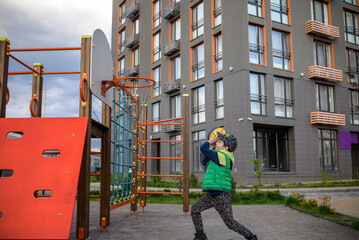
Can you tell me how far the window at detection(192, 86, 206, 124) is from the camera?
2372cm

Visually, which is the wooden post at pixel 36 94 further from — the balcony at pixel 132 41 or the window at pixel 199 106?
the balcony at pixel 132 41

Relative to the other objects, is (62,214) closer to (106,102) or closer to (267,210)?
(106,102)

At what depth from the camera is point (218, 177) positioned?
4.88m

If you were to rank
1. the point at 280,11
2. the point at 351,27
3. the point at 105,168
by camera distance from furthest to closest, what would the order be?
the point at 351,27, the point at 280,11, the point at 105,168

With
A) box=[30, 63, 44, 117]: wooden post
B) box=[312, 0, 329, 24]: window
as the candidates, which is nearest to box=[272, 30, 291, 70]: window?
box=[312, 0, 329, 24]: window

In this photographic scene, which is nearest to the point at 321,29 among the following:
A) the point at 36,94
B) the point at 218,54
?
the point at 218,54

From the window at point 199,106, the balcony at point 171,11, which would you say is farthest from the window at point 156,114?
the balcony at point 171,11

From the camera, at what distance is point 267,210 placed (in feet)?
28.6

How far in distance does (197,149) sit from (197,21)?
880 cm

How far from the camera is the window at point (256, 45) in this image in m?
21.2

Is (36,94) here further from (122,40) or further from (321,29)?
(122,40)

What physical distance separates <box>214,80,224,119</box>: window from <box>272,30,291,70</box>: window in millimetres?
3533

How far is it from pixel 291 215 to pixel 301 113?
15580mm

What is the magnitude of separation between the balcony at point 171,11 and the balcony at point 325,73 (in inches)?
413
